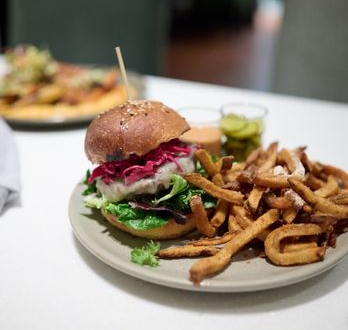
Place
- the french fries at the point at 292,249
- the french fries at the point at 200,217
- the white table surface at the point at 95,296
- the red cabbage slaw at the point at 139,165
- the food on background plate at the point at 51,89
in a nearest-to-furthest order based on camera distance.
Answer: the white table surface at the point at 95,296, the french fries at the point at 292,249, the french fries at the point at 200,217, the red cabbage slaw at the point at 139,165, the food on background plate at the point at 51,89

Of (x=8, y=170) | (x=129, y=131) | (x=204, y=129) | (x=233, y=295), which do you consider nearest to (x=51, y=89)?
(x=8, y=170)

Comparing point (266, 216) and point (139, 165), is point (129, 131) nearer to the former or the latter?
point (139, 165)

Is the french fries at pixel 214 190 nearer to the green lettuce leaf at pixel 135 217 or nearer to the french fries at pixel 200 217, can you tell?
the french fries at pixel 200 217

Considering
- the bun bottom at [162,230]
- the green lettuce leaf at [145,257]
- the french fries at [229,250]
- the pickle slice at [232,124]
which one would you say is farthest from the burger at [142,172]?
the pickle slice at [232,124]

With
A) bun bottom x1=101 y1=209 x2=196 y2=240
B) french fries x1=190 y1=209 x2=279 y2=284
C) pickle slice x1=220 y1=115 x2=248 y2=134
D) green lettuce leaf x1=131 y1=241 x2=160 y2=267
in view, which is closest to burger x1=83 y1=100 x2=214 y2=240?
bun bottom x1=101 y1=209 x2=196 y2=240

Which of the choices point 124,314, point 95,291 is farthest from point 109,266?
point 124,314

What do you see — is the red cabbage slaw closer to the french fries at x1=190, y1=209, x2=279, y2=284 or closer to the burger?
the burger

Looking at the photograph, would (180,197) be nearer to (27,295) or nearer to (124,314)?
(124,314)
